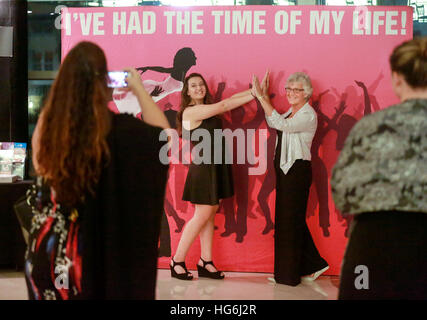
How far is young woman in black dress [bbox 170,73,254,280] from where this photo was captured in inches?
147

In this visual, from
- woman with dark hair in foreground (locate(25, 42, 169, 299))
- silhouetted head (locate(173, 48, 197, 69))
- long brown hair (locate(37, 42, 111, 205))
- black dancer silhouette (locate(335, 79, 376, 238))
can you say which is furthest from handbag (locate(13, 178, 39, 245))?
black dancer silhouette (locate(335, 79, 376, 238))

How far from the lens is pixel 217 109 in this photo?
3.72m

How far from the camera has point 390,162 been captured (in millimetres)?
1521

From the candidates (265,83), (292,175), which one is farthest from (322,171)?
(265,83)

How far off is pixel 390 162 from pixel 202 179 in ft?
7.63

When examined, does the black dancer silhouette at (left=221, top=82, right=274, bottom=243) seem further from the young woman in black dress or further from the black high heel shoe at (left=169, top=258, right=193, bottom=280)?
the black high heel shoe at (left=169, top=258, right=193, bottom=280)

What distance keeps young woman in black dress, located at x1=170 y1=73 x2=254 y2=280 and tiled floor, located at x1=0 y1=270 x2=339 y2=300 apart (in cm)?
A: 15

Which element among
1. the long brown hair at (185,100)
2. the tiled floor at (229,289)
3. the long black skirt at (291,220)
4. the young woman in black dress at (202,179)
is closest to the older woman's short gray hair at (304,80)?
the young woman in black dress at (202,179)

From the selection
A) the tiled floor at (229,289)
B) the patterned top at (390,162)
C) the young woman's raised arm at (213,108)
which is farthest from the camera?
the young woman's raised arm at (213,108)

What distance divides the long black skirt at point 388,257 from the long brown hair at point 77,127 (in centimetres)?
97

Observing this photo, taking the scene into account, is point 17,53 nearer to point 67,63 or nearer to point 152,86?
point 152,86

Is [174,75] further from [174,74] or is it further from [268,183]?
[268,183]

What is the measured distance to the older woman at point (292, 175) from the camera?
358 cm

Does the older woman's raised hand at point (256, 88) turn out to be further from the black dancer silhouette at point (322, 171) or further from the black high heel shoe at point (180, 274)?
the black high heel shoe at point (180, 274)
